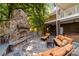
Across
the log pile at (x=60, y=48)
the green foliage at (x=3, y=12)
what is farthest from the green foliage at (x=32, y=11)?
the log pile at (x=60, y=48)

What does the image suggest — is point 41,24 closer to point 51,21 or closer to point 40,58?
point 51,21

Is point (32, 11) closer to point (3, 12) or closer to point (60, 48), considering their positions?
point (3, 12)

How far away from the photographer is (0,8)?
1.83m

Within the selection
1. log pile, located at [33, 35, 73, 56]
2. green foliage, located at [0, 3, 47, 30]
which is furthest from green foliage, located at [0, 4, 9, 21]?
log pile, located at [33, 35, 73, 56]

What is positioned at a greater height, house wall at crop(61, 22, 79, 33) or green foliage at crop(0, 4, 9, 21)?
green foliage at crop(0, 4, 9, 21)

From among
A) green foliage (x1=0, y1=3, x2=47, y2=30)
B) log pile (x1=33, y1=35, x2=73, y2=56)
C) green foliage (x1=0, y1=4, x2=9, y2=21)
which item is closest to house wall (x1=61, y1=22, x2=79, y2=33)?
log pile (x1=33, y1=35, x2=73, y2=56)

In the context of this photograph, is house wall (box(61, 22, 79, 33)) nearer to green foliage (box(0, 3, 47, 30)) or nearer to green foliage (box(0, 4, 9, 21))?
green foliage (box(0, 3, 47, 30))

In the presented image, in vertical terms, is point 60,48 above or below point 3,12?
below

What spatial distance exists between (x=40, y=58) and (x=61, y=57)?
28 cm

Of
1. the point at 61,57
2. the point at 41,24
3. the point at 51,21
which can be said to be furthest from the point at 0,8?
the point at 61,57

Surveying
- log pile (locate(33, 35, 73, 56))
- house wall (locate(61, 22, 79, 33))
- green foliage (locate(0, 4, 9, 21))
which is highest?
green foliage (locate(0, 4, 9, 21))

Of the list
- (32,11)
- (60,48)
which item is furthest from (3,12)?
(60,48)

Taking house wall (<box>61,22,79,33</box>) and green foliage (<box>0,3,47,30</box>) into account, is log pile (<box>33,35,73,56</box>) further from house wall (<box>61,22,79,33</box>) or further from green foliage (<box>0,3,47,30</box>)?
green foliage (<box>0,3,47,30</box>)

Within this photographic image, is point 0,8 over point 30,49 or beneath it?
over
